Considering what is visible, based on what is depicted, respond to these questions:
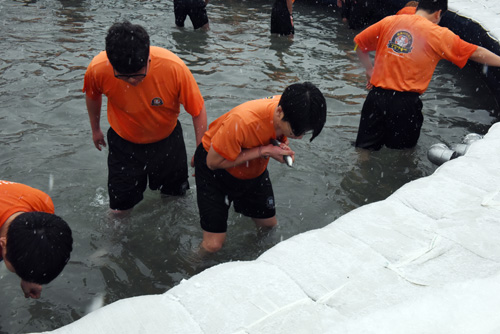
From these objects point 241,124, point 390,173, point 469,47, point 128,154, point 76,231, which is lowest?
point 76,231

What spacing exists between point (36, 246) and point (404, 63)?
3.98 m

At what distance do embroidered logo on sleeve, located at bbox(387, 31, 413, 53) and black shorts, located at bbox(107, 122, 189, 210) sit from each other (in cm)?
241

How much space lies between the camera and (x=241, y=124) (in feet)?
10.6

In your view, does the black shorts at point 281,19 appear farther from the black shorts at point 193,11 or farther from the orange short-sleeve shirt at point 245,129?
the orange short-sleeve shirt at point 245,129

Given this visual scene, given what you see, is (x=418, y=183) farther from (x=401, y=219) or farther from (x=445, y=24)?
(x=445, y=24)

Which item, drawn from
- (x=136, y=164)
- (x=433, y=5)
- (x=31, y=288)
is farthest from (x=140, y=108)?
(x=433, y=5)

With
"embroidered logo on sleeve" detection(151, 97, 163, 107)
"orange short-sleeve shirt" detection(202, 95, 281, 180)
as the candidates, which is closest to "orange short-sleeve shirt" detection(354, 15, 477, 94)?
"orange short-sleeve shirt" detection(202, 95, 281, 180)

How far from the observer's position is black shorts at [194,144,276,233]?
368cm

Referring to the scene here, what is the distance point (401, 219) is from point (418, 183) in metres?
0.54

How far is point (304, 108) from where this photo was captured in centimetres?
289

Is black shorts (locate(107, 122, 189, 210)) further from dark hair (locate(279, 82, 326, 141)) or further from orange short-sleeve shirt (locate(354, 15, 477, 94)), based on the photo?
orange short-sleeve shirt (locate(354, 15, 477, 94))

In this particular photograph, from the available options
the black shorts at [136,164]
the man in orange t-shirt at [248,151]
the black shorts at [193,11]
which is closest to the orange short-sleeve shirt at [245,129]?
the man in orange t-shirt at [248,151]

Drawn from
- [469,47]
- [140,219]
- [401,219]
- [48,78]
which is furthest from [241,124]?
[48,78]

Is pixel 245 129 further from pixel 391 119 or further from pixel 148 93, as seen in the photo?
pixel 391 119
